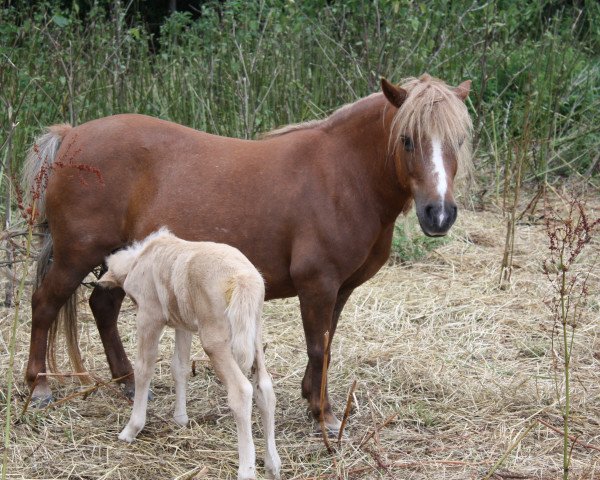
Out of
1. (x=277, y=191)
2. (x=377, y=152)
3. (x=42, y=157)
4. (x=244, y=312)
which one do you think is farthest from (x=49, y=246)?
(x=377, y=152)

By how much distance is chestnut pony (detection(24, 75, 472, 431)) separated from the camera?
368cm

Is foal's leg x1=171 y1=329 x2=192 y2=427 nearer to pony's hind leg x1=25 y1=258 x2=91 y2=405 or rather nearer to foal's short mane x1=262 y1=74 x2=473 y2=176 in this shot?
pony's hind leg x1=25 y1=258 x2=91 y2=405

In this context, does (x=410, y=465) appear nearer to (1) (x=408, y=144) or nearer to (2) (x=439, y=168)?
(2) (x=439, y=168)

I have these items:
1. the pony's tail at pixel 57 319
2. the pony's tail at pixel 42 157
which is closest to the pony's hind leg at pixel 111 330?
the pony's tail at pixel 57 319

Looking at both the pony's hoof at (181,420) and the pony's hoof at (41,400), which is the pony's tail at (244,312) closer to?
the pony's hoof at (181,420)

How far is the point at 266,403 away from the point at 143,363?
611 mm

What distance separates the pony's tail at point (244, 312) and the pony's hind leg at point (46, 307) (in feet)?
3.91

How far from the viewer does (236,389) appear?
3176 millimetres

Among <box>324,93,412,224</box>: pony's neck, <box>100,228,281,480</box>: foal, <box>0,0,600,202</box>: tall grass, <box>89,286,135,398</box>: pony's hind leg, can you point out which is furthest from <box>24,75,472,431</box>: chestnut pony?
<box>0,0,600,202</box>: tall grass

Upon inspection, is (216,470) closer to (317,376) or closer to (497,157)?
(317,376)

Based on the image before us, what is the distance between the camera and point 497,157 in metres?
7.40

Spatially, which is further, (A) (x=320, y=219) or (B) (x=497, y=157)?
(B) (x=497, y=157)

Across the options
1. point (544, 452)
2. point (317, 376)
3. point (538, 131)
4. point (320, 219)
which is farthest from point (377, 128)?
point (538, 131)

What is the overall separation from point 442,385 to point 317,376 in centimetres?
82
